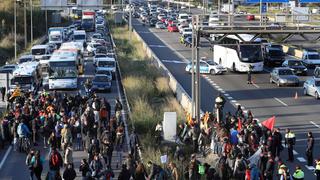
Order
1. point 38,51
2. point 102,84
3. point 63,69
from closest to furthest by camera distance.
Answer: point 102,84
point 63,69
point 38,51

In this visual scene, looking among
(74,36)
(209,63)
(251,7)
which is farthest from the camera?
(251,7)

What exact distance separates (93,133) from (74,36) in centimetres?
5301

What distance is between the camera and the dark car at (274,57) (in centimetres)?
5647

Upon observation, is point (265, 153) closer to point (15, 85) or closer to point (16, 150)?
point (16, 150)

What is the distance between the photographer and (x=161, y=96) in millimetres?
40312

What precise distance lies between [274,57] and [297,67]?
19.2 feet

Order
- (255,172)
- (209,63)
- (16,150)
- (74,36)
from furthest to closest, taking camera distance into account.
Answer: (74,36) < (209,63) < (16,150) < (255,172)

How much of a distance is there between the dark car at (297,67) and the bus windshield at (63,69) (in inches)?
647

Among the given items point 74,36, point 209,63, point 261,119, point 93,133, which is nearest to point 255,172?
point 93,133

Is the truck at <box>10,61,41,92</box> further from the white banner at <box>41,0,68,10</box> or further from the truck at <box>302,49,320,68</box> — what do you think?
the white banner at <box>41,0,68,10</box>

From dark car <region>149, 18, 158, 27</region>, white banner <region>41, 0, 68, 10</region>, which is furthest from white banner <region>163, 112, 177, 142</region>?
dark car <region>149, 18, 158, 27</region>

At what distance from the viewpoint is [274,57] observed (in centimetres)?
5656

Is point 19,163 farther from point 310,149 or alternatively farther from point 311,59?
point 311,59

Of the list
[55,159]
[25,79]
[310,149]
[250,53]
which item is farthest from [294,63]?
[55,159]
